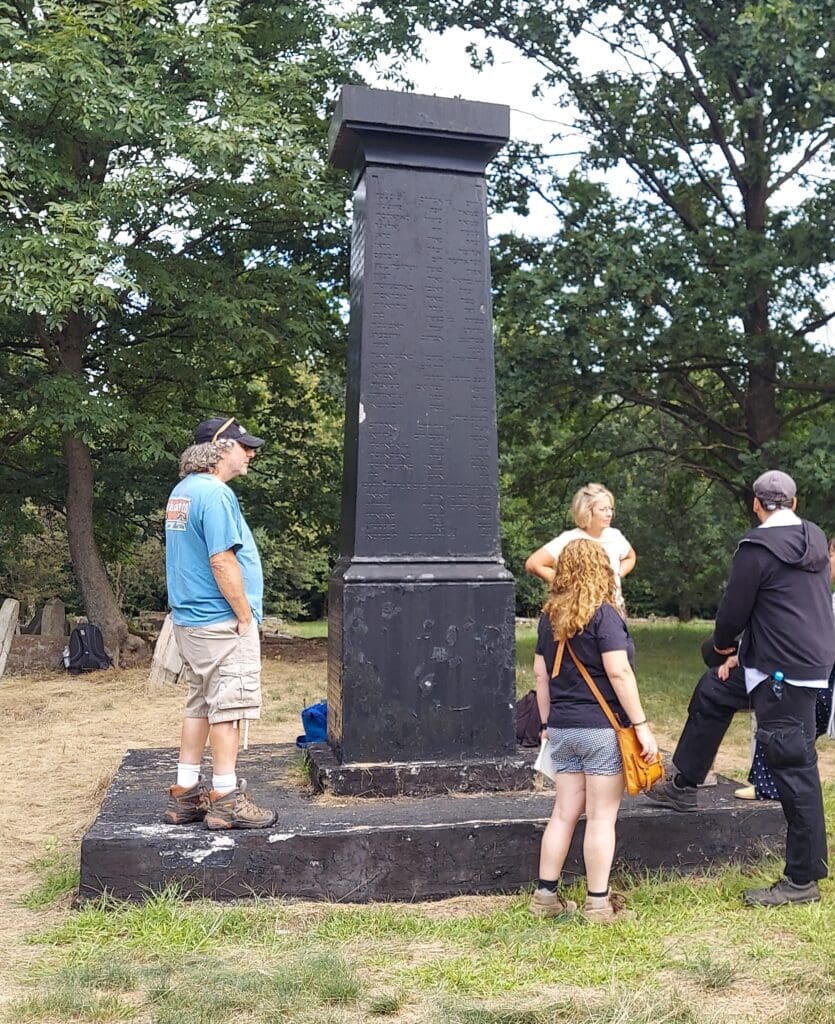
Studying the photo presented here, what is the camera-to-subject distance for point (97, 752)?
7.89 m

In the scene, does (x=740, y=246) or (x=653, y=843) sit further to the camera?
(x=740, y=246)

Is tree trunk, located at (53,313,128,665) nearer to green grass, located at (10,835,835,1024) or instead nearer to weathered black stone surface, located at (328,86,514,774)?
weathered black stone surface, located at (328,86,514,774)

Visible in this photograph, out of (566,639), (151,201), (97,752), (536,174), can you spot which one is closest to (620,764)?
(566,639)

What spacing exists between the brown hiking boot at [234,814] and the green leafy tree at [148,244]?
6688 millimetres

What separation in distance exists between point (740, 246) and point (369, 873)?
9.67 meters

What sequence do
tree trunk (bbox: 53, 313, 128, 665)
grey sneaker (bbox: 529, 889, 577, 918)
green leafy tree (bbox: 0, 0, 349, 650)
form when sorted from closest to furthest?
grey sneaker (bbox: 529, 889, 577, 918), green leafy tree (bbox: 0, 0, 349, 650), tree trunk (bbox: 53, 313, 128, 665)

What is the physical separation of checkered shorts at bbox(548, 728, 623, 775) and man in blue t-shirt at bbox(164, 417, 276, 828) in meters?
1.28

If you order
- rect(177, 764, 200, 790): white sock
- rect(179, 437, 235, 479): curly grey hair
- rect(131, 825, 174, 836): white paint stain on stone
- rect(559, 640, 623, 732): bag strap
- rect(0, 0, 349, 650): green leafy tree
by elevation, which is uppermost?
rect(0, 0, 349, 650): green leafy tree

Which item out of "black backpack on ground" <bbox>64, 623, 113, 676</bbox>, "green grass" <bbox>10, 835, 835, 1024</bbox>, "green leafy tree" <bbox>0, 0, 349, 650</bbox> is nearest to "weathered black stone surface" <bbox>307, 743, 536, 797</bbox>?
"green grass" <bbox>10, 835, 835, 1024</bbox>

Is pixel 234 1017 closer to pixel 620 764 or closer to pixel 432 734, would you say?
pixel 620 764

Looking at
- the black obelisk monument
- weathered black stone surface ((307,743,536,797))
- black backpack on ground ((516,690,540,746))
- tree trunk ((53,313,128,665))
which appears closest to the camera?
weathered black stone surface ((307,743,536,797))

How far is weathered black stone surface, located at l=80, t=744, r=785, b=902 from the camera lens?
14.2ft

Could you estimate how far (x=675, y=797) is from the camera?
194 inches

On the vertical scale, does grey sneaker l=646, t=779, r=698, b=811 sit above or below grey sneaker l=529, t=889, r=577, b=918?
above
